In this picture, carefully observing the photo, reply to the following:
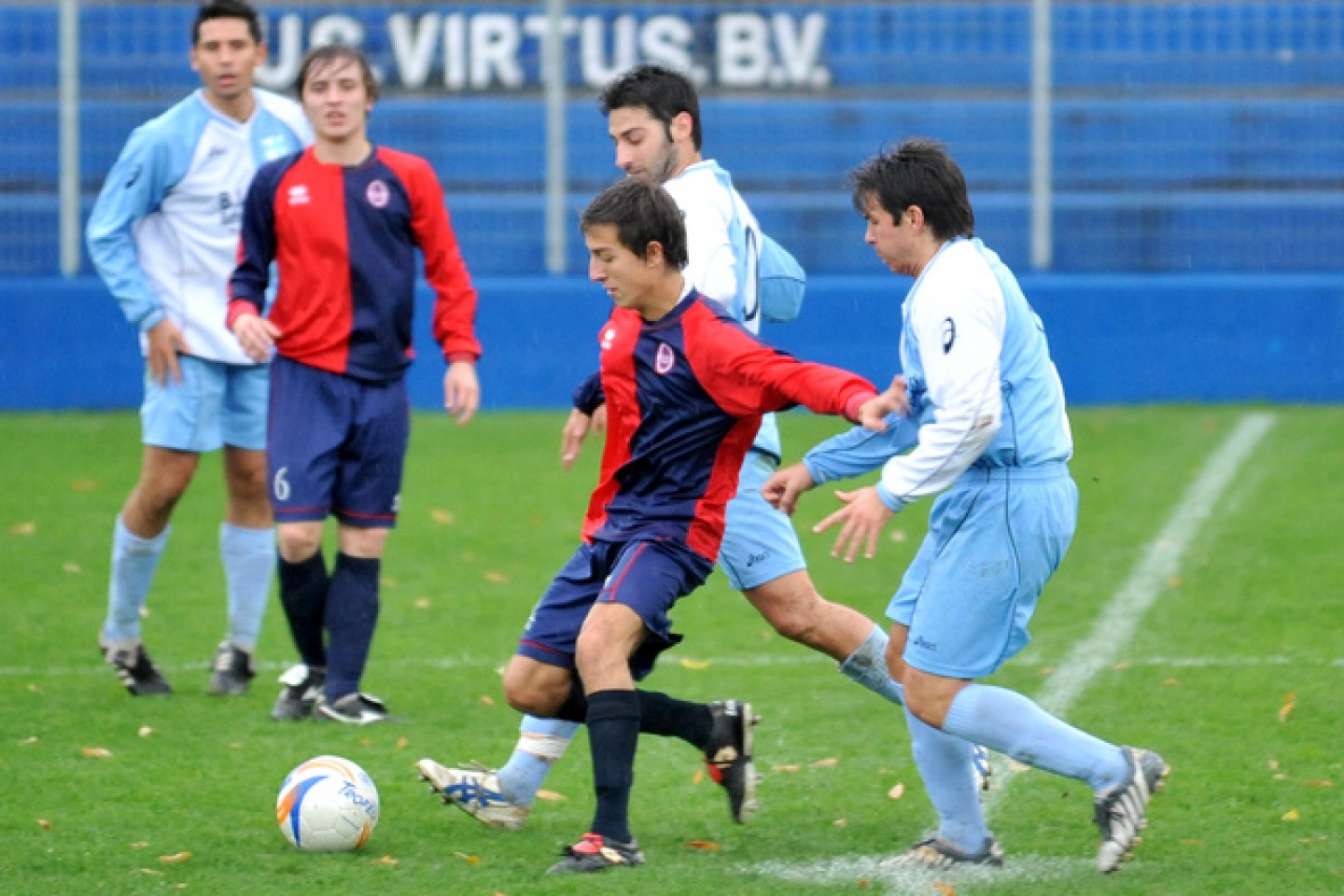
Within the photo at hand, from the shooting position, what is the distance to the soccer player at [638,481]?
4.65 metres

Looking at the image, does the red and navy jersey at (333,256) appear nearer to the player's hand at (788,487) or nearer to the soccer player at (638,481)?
the soccer player at (638,481)

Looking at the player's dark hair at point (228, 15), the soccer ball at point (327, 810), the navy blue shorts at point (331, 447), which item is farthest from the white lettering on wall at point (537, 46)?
the soccer ball at point (327, 810)

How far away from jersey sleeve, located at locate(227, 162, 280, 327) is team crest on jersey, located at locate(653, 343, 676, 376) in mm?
1939

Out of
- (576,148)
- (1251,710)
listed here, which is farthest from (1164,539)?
(576,148)

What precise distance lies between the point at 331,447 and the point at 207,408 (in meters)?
0.73

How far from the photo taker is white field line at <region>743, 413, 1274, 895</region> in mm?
4668

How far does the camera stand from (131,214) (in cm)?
668

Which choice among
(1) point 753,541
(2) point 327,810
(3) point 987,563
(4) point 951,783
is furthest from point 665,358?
(2) point 327,810

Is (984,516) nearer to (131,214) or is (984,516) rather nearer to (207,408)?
(207,408)

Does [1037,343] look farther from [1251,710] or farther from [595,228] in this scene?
[1251,710]

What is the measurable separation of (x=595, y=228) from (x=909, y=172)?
0.70m

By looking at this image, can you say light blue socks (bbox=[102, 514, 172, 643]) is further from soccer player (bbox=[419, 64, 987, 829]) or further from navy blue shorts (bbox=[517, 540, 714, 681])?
navy blue shorts (bbox=[517, 540, 714, 681])

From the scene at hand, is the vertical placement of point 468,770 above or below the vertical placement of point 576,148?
below

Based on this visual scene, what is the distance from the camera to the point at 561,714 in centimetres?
495
